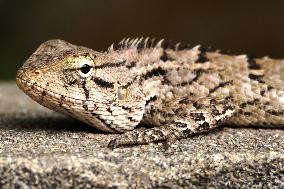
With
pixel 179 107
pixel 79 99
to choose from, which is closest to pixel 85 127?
pixel 79 99

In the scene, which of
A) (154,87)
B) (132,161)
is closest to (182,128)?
(154,87)

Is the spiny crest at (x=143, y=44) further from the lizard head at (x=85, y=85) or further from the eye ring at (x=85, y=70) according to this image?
the eye ring at (x=85, y=70)

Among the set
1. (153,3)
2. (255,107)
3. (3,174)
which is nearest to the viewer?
(3,174)

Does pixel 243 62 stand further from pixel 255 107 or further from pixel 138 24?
pixel 138 24

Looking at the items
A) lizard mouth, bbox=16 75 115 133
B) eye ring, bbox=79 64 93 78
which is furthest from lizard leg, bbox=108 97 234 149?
eye ring, bbox=79 64 93 78

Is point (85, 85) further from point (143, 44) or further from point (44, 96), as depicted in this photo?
point (143, 44)

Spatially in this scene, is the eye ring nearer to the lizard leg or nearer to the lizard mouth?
the lizard mouth
